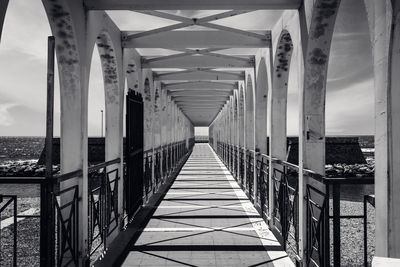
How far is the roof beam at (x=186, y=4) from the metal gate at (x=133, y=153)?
1.59 meters

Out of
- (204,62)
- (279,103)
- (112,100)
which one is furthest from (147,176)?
(279,103)

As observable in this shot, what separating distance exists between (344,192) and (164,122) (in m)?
10.1

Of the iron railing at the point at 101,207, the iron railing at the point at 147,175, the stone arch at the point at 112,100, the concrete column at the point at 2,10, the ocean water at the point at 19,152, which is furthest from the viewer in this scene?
the ocean water at the point at 19,152

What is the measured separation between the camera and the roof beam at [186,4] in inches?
160

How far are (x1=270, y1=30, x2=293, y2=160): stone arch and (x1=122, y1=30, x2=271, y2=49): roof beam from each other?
48 centimetres

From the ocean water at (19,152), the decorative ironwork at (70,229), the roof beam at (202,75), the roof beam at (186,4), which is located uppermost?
the roof beam at (202,75)

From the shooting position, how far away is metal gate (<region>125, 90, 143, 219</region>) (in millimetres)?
5582

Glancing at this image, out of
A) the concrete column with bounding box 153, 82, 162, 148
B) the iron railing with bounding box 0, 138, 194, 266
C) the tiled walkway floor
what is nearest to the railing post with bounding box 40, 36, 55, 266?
the iron railing with bounding box 0, 138, 194, 266

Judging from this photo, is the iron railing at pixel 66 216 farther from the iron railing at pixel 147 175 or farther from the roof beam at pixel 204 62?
the roof beam at pixel 204 62

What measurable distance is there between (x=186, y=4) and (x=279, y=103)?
2.34m

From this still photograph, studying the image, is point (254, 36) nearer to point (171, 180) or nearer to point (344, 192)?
point (171, 180)

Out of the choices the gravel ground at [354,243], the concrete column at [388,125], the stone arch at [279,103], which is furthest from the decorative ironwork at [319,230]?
the gravel ground at [354,243]

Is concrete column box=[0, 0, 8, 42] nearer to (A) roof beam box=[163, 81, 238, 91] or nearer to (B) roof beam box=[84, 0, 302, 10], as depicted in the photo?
(B) roof beam box=[84, 0, 302, 10]

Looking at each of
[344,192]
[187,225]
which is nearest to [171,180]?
[187,225]
